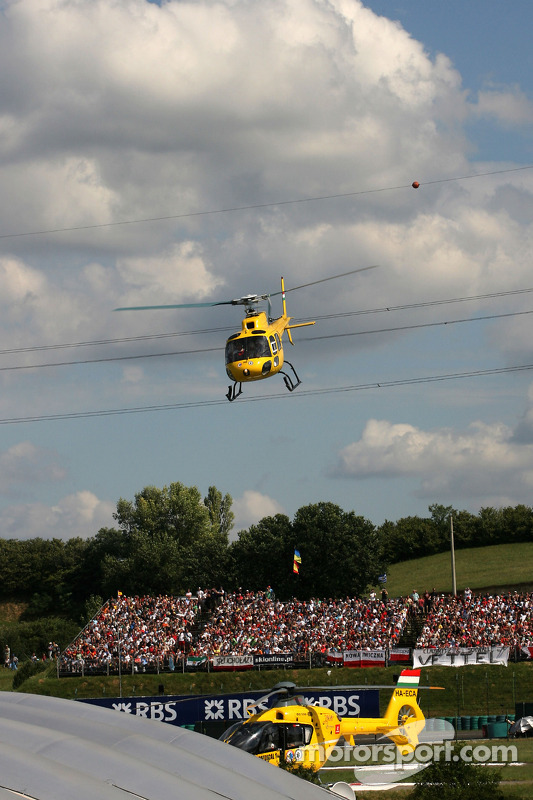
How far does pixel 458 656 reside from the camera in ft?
136

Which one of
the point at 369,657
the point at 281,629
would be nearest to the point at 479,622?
the point at 369,657

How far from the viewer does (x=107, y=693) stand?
42531mm

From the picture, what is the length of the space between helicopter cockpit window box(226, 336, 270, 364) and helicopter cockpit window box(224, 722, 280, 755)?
471 inches

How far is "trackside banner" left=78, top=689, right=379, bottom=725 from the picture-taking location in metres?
33.0

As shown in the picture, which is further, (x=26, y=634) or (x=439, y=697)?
(x=26, y=634)

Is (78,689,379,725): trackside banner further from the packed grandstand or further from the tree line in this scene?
the tree line

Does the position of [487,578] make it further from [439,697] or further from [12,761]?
[12,761]

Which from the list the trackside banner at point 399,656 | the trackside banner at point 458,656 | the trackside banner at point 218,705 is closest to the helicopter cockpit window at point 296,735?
the trackside banner at point 218,705

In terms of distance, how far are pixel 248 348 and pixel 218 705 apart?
528 inches

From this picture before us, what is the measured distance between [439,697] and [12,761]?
3502 centimetres

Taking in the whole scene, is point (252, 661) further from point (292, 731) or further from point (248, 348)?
point (292, 731)

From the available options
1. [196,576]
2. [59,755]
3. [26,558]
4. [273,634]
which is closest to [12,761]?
[59,755]

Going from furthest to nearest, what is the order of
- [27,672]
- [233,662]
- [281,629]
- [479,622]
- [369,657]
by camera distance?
[281,629]
[27,672]
[479,622]
[233,662]
[369,657]
